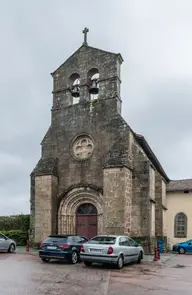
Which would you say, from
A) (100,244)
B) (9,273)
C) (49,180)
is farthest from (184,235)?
(9,273)

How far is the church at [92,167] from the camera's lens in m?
20.5

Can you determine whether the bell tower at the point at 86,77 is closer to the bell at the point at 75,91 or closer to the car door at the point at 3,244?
the bell at the point at 75,91

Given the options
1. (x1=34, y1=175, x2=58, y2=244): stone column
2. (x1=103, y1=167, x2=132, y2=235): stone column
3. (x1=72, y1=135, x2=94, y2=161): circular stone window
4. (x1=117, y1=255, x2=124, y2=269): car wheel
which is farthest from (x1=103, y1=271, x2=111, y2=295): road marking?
(x1=72, y1=135, x2=94, y2=161): circular stone window

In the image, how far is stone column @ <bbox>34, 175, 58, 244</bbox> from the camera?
22.0 metres

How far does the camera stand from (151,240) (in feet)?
68.0

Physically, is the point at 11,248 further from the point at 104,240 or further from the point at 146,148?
the point at 146,148

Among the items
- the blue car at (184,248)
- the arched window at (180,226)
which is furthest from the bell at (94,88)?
the arched window at (180,226)

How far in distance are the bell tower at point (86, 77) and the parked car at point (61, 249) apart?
401 inches

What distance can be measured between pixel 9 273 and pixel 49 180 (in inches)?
434

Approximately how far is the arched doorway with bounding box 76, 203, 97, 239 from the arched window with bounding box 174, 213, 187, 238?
1044cm

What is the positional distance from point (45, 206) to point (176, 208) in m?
13.1

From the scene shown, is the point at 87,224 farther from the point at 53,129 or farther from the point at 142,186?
the point at 53,129

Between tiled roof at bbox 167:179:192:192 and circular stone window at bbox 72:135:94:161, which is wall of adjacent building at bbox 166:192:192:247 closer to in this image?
tiled roof at bbox 167:179:192:192

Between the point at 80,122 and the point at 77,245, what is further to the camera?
the point at 80,122
